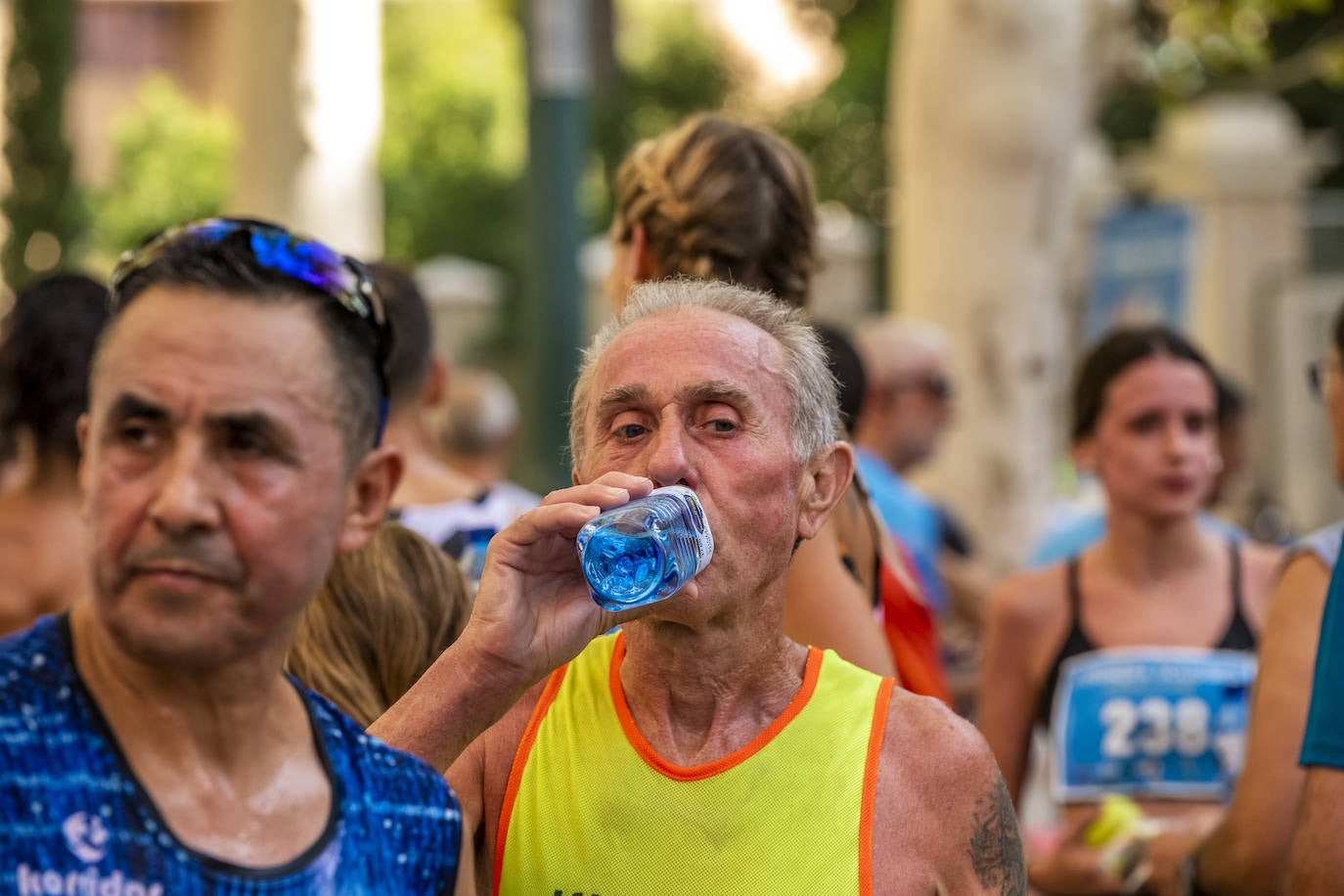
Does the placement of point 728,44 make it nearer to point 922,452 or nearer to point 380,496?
point 922,452

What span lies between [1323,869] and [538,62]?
5012 millimetres

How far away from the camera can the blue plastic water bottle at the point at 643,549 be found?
2.37 meters


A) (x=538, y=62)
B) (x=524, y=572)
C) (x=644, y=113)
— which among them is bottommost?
(x=524, y=572)

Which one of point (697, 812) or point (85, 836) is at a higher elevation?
point (85, 836)

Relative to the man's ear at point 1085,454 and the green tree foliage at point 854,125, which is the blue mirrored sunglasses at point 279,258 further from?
the green tree foliage at point 854,125

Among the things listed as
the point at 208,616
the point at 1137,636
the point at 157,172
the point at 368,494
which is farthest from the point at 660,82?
the point at 208,616

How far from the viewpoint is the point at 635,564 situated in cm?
241

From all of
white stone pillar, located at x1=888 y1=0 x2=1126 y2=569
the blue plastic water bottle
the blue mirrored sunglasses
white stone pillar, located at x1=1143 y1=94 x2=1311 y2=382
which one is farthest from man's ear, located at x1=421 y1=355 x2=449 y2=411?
white stone pillar, located at x1=1143 y1=94 x2=1311 y2=382

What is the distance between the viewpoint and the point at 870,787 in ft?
8.25

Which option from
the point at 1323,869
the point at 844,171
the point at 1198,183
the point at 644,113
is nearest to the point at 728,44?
the point at 644,113

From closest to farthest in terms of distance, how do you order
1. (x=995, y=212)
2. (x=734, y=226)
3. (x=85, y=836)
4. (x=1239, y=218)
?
(x=85, y=836), (x=734, y=226), (x=995, y=212), (x=1239, y=218)

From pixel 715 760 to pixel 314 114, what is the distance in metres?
6.23

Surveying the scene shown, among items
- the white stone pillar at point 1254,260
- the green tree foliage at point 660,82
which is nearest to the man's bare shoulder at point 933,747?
the white stone pillar at point 1254,260

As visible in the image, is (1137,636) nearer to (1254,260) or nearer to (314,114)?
(314,114)
